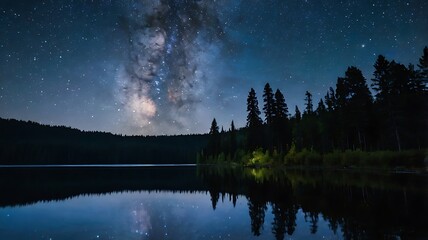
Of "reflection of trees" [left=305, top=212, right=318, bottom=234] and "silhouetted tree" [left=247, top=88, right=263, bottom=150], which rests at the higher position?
"silhouetted tree" [left=247, top=88, right=263, bottom=150]

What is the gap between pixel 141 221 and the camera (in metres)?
13.8

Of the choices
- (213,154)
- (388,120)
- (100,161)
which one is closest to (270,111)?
(388,120)

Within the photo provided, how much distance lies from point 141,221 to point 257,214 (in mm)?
5200

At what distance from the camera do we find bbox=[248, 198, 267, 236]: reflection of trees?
1158 cm

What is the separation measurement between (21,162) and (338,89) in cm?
15353

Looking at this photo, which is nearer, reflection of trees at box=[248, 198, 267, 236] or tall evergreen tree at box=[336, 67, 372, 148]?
reflection of trees at box=[248, 198, 267, 236]

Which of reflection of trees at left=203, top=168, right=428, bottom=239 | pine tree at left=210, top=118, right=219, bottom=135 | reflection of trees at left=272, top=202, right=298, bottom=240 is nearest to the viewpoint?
reflection of trees at left=203, top=168, right=428, bottom=239

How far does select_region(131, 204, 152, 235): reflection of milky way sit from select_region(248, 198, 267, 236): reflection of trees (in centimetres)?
394

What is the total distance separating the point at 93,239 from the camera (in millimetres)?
10555

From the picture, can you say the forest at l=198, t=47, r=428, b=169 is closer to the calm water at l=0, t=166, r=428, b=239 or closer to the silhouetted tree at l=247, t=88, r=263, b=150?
the silhouetted tree at l=247, t=88, r=263, b=150

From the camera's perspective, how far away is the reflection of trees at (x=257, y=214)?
11.6 metres

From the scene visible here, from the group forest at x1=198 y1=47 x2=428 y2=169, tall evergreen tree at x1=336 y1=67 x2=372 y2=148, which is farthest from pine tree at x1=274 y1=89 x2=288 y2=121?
tall evergreen tree at x1=336 y1=67 x2=372 y2=148

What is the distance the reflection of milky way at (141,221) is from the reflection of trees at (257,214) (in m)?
3.94

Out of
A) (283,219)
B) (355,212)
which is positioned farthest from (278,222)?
(355,212)
